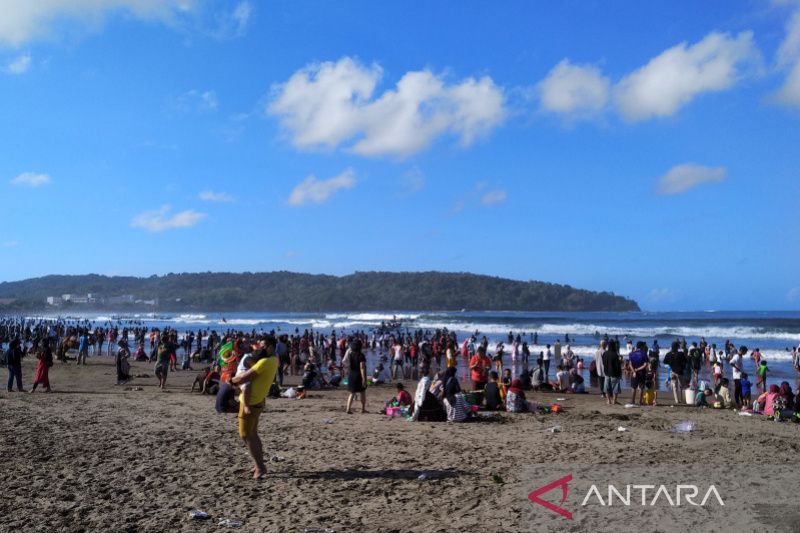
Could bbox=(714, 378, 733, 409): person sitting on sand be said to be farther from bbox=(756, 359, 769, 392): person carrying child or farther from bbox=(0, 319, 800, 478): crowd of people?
bbox=(756, 359, 769, 392): person carrying child

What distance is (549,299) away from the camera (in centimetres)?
15888

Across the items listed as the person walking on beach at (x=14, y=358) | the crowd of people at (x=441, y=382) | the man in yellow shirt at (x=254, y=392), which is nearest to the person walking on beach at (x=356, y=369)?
the crowd of people at (x=441, y=382)

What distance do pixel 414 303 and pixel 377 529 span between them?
153 m

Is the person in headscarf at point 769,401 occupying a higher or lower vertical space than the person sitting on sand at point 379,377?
higher

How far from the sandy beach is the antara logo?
23 cm

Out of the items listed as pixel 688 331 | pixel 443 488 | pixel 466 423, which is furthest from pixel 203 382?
pixel 688 331

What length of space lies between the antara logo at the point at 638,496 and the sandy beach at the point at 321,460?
226mm

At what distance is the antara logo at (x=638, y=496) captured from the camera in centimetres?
644

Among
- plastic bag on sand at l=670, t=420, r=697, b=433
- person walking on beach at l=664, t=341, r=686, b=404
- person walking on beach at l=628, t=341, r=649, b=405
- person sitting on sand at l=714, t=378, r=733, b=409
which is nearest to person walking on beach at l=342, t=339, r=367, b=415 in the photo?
plastic bag on sand at l=670, t=420, r=697, b=433

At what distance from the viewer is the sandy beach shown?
240 inches

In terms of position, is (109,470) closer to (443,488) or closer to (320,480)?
(320,480)

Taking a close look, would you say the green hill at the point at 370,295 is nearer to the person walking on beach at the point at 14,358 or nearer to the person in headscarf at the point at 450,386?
the person walking on beach at the point at 14,358

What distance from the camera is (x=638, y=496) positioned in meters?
6.70

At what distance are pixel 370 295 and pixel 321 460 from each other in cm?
16086
